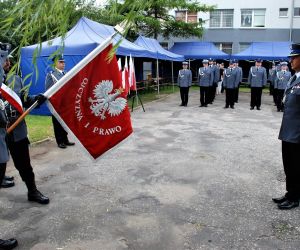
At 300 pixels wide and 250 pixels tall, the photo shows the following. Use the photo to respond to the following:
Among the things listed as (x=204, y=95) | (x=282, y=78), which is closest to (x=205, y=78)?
(x=204, y=95)

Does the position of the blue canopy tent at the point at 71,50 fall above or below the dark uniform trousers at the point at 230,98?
above

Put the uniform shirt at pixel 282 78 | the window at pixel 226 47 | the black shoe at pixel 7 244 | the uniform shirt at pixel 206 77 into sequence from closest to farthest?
the black shoe at pixel 7 244
the uniform shirt at pixel 282 78
the uniform shirt at pixel 206 77
the window at pixel 226 47

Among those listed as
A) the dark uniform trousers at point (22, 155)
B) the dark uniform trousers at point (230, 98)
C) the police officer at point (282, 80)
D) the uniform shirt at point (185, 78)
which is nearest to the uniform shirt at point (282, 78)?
the police officer at point (282, 80)

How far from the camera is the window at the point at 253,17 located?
101ft

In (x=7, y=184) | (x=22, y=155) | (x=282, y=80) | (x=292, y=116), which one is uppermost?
(x=292, y=116)

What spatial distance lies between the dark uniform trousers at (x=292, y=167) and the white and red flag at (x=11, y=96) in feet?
10.2

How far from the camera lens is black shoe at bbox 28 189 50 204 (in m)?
4.64

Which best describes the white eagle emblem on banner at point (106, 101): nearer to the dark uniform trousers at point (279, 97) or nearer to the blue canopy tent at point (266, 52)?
the dark uniform trousers at point (279, 97)

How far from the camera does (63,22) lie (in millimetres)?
2535

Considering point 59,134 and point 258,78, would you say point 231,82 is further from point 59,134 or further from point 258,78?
point 59,134

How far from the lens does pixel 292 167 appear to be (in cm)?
453

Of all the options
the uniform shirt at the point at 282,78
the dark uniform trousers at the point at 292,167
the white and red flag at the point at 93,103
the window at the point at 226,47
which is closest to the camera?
the white and red flag at the point at 93,103

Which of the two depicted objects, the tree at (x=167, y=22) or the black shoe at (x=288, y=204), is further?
the tree at (x=167, y=22)

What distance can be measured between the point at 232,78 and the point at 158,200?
35.8 ft
